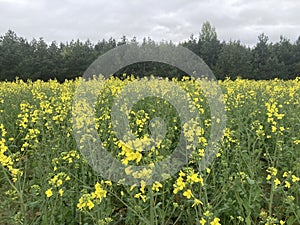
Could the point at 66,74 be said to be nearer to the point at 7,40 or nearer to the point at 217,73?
the point at 7,40

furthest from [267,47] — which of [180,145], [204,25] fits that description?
[180,145]

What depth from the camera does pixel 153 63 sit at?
1224 inches

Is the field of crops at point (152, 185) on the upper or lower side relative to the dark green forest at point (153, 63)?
lower

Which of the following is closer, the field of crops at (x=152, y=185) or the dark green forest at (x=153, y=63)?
the field of crops at (x=152, y=185)

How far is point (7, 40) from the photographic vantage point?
3447 centimetres

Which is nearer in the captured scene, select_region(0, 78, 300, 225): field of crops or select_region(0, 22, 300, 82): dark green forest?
select_region(0, 78, 300, 225): field of crops

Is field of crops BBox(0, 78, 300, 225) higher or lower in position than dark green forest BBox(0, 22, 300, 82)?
lower

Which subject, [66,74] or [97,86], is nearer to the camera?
[97,86]

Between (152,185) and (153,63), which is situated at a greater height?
(153,63)

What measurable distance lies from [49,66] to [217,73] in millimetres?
16302

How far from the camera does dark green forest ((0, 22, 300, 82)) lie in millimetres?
30141

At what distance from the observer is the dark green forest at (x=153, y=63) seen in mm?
30141

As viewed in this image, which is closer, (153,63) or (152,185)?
(152,185)

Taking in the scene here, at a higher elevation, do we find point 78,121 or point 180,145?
point 78,121
